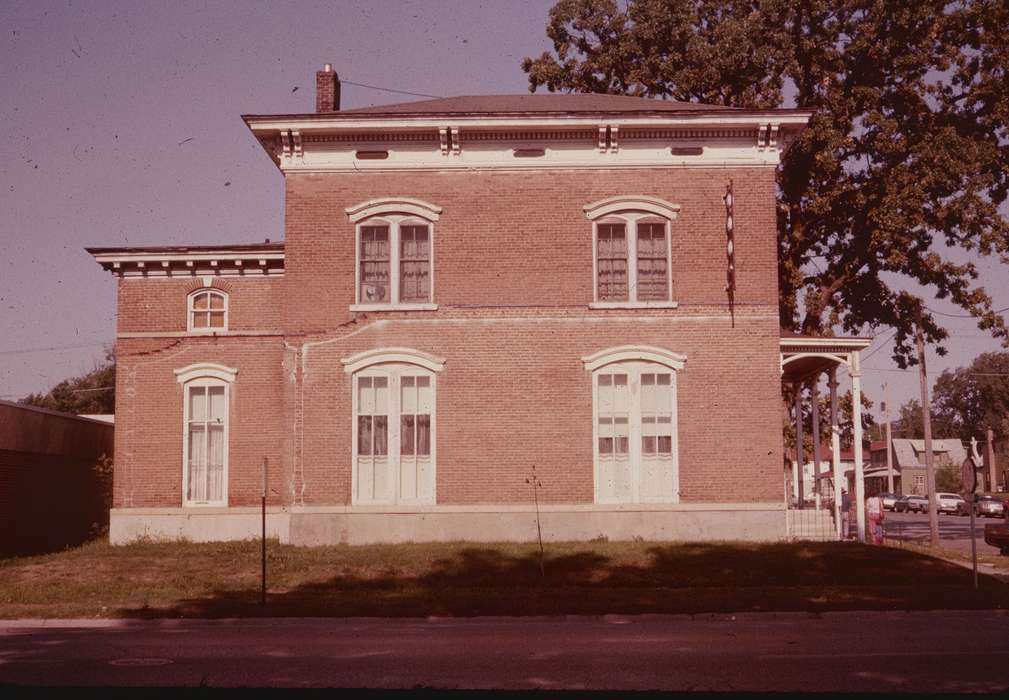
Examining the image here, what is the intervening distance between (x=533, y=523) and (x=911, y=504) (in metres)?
62.5

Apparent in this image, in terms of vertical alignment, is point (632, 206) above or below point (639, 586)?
above

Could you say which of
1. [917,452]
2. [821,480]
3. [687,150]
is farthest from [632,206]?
[917,452]

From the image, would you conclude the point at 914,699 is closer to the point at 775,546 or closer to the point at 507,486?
the point at 775,546

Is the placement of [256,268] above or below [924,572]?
above

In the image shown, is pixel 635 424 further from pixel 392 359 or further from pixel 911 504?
pixel 911 504

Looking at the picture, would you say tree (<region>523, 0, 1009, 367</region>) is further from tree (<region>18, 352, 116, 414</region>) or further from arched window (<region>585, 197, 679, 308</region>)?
tree (<region>18, 352, 116, 414</region>)

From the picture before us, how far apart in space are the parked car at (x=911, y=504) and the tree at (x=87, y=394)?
55.4 meters

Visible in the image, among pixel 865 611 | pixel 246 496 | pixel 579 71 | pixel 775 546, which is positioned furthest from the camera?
pixel 579 71

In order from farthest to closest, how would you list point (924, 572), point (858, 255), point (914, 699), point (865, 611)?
point (858, 255), point (924, 572), point (865, 611), point (914, 699)

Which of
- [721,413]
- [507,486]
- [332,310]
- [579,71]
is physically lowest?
[507,486]

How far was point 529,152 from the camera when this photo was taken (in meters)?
24.9

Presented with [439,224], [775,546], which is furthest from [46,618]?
[775,546]

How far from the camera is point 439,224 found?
975 inches

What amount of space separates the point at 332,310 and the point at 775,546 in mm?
10917
